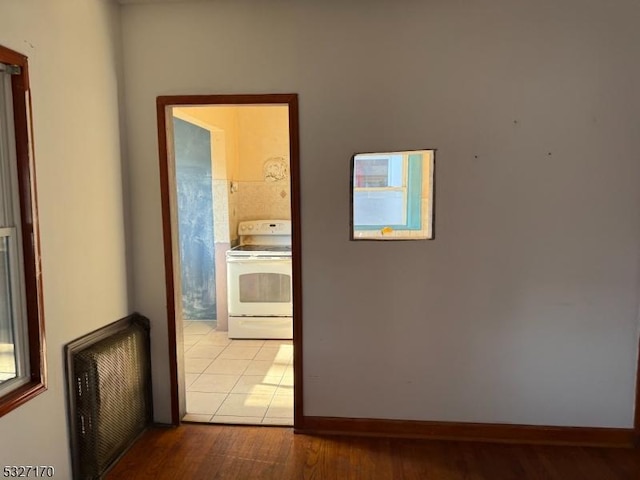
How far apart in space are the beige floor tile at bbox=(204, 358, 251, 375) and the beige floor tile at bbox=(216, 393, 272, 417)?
43 cm

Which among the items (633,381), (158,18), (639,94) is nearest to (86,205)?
(158,18)

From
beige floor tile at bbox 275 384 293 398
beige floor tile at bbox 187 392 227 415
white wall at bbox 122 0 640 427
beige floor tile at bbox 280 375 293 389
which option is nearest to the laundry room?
beige floor tile at bbox 280 375 293 389

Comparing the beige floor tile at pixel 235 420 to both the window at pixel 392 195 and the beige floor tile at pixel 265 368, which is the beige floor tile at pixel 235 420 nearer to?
the beige floor tile at pixel 265 368

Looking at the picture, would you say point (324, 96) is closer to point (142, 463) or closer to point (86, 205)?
point (86, 205)

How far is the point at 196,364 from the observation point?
3.73m

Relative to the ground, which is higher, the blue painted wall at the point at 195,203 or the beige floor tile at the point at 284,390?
the blue painted wall at the point at 195,203

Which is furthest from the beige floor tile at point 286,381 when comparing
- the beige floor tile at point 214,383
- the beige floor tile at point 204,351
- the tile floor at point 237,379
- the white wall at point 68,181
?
the white wall at point 68,181

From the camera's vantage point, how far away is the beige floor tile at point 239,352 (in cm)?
389

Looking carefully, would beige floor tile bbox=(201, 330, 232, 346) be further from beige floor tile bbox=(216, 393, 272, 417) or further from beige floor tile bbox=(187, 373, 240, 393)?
beige floor tile bbox=(216, 393, 272, 417)

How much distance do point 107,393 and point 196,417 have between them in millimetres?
729

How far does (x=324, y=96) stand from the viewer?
2.48 metres

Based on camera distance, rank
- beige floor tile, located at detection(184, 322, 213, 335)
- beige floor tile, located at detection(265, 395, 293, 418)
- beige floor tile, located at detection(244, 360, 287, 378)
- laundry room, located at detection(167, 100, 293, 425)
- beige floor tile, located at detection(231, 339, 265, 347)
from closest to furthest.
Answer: beige floor tile, located at detection(265, 395, 293, 418)
beige floor tile, located at detection(244, 360, 287, 378)
laundry room, located at detection(167, 100, 293, 425)
beige floor tile, located at detection(231, 339, 265, 347)
beige floor tile, located at detection(184, 322, 213, 335)

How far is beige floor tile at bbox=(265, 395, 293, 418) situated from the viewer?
9.38 feet

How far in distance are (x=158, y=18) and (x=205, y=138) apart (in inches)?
84.0
